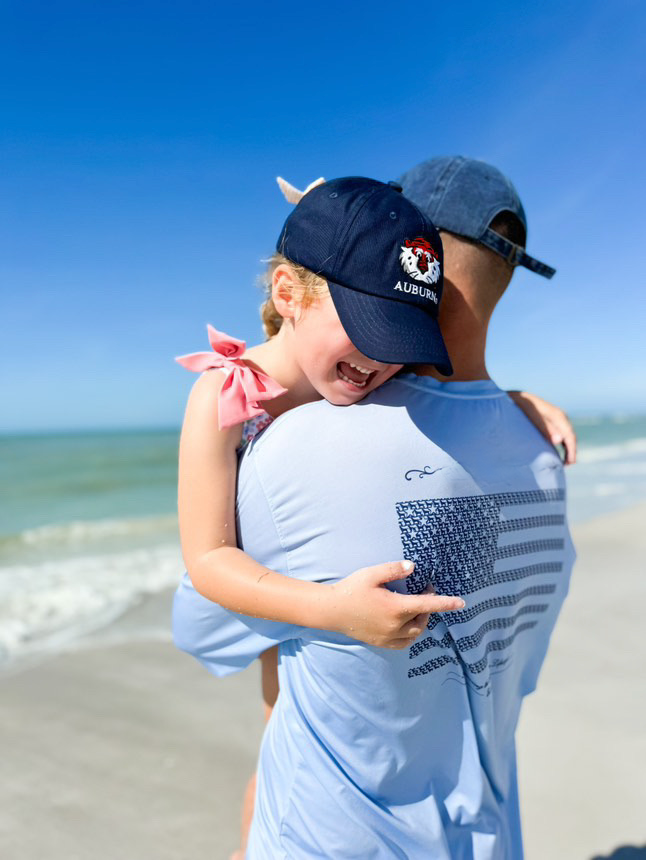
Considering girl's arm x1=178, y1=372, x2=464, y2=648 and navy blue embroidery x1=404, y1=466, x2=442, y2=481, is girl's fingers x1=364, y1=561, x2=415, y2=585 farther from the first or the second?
navy blue embroidery x1=404, y1=466, x2=442, y2=481

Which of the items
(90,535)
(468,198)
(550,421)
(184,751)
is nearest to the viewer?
(468,198)

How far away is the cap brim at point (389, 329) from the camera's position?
1171 millimetres

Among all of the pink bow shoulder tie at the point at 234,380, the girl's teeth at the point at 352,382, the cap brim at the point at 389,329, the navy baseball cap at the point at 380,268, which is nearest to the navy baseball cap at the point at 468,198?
the navy baseball cap at the point at 380,268

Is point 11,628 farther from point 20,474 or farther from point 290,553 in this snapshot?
point 20,474

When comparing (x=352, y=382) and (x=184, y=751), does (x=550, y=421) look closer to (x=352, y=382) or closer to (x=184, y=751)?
(x=352, y=382)

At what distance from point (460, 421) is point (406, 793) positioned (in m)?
0.69

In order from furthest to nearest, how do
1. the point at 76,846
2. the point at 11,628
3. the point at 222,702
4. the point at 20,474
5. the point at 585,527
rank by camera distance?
the point at 20,474
the point at 585,527
the point at 11,628
the point at 222,702
the point at 76,846

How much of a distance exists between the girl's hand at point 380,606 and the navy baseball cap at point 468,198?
0.72m

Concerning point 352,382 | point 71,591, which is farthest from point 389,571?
point 71,591

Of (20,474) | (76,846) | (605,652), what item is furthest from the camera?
(20,474)

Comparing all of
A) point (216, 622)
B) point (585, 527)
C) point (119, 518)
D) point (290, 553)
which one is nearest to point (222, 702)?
point (216, 622)

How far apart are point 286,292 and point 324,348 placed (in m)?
0.17

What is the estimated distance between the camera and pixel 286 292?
1.36m

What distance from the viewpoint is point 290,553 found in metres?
1.11
